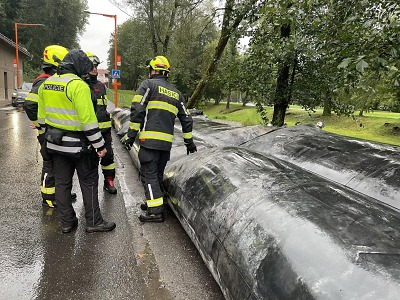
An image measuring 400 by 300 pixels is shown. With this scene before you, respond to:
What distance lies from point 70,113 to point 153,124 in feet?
3.20

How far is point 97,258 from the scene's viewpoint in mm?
3160

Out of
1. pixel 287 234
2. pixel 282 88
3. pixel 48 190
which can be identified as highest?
pixel 282 88

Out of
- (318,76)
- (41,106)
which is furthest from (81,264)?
(318,76)

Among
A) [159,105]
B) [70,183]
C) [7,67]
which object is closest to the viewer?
[70,183]

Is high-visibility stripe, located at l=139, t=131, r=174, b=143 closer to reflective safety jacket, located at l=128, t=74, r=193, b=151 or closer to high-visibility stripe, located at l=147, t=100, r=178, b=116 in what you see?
reflective safety jacket, located at l=128, t=74, r=193, b=151

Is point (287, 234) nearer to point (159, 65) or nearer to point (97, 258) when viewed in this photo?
point (97, 258)

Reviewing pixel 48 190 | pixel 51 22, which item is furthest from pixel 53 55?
pixel 51 22

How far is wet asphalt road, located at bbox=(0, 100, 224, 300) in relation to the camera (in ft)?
8.82

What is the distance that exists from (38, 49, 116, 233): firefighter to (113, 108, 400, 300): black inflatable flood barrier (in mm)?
1142

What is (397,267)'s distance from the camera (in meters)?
1.60

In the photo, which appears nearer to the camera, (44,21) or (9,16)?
(9,16)

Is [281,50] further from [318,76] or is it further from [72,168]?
[72,168]

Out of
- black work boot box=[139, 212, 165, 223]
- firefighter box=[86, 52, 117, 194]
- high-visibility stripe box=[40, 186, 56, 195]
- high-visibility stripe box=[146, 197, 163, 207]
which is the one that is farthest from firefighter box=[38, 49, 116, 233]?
firefighter box=[86, 52, 117, 194]

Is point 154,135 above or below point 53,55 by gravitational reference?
below
